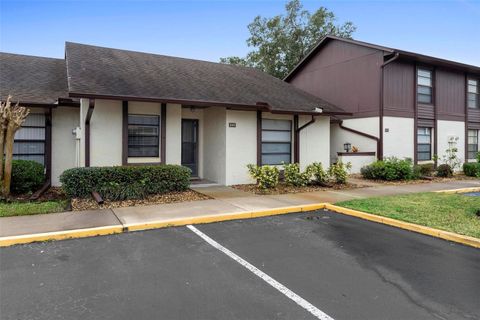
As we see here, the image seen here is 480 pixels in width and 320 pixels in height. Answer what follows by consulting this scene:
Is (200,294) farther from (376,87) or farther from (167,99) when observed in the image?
(376,87)

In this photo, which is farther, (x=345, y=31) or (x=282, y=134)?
(x=345, y=31)

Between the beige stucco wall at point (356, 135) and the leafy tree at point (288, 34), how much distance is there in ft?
45.5

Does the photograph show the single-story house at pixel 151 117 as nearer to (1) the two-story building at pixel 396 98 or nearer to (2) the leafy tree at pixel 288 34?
(1) the two-story building at pixel 396 98

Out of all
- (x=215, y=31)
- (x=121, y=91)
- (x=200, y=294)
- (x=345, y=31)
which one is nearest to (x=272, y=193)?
(x=121, y=91)

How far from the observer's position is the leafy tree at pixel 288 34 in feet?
96.0

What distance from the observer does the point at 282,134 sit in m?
12.9

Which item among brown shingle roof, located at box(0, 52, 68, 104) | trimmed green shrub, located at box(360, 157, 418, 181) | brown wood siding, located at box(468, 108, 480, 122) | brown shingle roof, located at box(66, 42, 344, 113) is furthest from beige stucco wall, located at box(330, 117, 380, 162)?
brown shingle roof, located at box(0, 52, 68, 104)

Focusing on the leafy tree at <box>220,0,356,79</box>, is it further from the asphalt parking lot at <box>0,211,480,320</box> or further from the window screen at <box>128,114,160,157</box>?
the asphalt parking lot at <box>0,211,480,320</box>

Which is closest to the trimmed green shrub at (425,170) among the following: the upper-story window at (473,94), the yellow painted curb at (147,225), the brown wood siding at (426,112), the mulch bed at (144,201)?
the brown wood siding at (426,112)

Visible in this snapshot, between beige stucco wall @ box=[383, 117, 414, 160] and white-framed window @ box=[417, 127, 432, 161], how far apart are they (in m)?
0.69

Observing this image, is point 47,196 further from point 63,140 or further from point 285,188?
point 285,188

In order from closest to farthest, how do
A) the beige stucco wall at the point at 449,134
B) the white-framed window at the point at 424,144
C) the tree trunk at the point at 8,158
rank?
the tree trunk at the point at 8,158
the white-framed window at the point at 424,144
the beige stucco wall at the point at 449,134

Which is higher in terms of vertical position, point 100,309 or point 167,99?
point 167,99

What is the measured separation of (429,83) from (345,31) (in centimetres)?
1636
